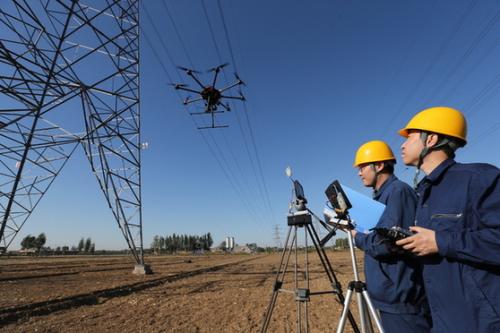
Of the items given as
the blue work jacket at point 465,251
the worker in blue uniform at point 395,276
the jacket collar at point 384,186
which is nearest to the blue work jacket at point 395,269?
the worker in blue uniform at point 395,276

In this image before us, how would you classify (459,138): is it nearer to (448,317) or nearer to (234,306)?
(448,317)

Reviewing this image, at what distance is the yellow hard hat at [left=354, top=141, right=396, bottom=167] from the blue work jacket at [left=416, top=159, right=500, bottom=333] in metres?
1.25

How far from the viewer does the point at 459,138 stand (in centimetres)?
188

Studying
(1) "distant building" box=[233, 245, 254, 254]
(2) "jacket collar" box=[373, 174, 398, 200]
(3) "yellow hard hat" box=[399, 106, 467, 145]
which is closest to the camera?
(3) "yellow hard hat" box=[399, 106, 467, 145]

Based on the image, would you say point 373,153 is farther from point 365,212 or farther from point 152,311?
point 152,311

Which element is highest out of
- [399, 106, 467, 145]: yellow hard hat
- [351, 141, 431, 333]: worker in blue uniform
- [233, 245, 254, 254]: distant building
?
[399, 106, 467, 145]: yellow hard hat

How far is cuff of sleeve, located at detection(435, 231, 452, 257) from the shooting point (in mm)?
1468

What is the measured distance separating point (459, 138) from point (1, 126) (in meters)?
12.1

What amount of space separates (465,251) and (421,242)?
0.21m

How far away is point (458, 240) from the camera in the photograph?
4.75 ft

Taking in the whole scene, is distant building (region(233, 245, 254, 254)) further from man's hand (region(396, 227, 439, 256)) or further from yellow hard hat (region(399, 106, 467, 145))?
man's hand (region(396, 227, 439, 256))

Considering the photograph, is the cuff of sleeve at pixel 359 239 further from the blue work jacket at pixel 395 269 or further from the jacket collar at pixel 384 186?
the jacket collar at pixel 384 186

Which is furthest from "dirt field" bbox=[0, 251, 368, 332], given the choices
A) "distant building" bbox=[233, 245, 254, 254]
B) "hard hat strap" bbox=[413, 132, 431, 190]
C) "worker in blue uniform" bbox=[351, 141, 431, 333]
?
"distant building" bbox=[233, 245, 254, 254]

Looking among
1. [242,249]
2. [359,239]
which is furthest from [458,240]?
[242,249]
